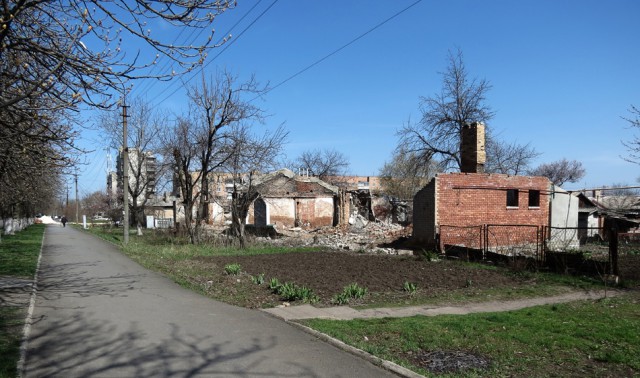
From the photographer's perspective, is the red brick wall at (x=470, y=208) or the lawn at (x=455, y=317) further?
the red brick wall at (x=470, y=208)

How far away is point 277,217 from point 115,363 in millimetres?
37737

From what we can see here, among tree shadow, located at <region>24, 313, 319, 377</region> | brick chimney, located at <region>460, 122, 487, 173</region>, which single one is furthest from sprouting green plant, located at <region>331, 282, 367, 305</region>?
brick chimney, located at <region>460, 122, 487, 173</region>

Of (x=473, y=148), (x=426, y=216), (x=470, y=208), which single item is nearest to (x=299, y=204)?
(x=426, y=216)

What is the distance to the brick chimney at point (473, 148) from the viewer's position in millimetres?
24281

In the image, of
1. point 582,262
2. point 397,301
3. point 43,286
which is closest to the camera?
point 397,301

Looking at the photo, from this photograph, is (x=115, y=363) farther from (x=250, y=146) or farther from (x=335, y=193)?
(x=335, y=193)

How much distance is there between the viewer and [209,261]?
718 inches

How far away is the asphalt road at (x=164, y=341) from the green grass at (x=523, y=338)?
0.81m

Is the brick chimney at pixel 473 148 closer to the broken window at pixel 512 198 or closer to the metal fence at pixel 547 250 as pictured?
the broken window at pixel 512 198

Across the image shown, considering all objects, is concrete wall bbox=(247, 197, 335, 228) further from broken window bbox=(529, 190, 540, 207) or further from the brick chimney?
broken window bbox=(529, 190, 540, 207)

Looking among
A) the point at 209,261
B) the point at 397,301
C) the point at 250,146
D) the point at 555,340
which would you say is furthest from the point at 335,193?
the point at 555,340

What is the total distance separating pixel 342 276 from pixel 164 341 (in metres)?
7.53

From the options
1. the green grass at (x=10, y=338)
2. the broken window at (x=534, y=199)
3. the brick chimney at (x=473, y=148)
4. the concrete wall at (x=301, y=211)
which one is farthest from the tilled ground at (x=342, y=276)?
the concrete wall at (x=301, y=211)

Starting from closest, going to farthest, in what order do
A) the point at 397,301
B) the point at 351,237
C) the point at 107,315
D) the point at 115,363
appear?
1. the point at 115,363
2. the point at 107,315
3. the point at 397,301
4. the point at 351,237
